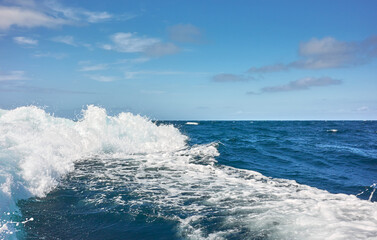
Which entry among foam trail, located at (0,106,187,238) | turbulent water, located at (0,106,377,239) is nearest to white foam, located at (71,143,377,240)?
turbulent water, located at (0,106,377,239)

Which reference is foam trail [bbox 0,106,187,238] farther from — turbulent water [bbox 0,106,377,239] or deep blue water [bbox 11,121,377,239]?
deep blue water [bbox 11,121,377,239]

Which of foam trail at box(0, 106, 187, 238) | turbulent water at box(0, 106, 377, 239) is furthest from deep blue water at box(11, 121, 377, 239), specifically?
foam trail at box(0, 106, 187, 238)

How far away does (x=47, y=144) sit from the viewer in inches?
367

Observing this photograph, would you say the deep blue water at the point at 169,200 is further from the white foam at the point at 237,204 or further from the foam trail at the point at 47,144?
the foam trail at the point at 47,144

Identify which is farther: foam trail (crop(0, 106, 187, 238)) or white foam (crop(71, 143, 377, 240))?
foam trail (crop(0, 106, 187, 238))

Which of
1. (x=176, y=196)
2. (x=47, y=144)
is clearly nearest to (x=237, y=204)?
(x=176, y=196)

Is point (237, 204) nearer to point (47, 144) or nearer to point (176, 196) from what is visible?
point (176, 196)

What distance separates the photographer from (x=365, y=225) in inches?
166

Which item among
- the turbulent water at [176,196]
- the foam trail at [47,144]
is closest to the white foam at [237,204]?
the turbulent water at [176,196]

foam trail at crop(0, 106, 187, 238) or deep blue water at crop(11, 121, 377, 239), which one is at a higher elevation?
foam trail at crop(0, 106, 187, 238)

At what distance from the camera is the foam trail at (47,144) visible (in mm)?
5305

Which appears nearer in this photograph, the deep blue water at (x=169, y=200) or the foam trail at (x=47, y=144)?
the deep blue water at (x=169, y=200)

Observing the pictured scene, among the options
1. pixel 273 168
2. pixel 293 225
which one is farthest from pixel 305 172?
pixel 293 225

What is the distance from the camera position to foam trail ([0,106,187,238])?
5.30 meters
